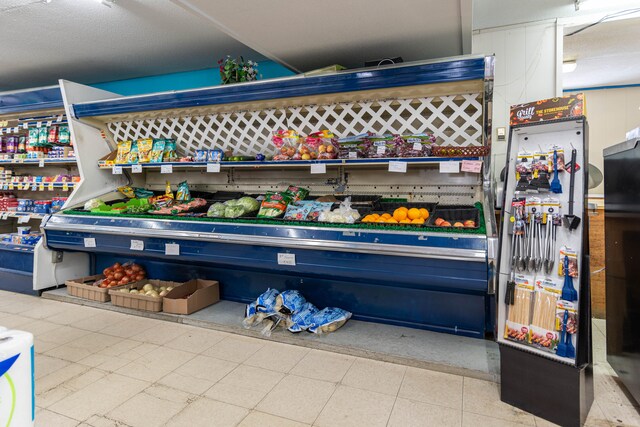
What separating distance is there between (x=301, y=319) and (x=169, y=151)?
221 cm

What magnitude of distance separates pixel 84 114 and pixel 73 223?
1165 mm

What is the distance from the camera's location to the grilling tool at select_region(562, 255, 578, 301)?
183cm

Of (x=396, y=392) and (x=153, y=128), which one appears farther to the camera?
(x=153, y=128)

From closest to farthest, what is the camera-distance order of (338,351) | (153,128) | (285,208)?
(338,351) < (285,208) < (153,128)

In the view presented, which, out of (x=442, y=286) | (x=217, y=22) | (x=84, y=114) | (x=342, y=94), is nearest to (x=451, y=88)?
(x=342, y=94)

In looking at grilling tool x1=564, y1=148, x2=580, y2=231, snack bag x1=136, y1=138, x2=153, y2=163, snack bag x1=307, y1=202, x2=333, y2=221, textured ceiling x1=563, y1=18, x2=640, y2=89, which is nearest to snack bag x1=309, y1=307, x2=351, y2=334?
snack bag x1=307, y1=202, x2=333, y2=221

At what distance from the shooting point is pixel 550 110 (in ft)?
6.44

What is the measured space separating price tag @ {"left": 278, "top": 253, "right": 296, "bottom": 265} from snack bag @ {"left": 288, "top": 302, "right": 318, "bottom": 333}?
45cm

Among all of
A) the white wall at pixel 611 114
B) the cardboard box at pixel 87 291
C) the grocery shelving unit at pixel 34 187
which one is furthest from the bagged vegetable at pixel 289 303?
the white wall at pixel 611 114

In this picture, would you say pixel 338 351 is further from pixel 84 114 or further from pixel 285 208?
pixel 84 114

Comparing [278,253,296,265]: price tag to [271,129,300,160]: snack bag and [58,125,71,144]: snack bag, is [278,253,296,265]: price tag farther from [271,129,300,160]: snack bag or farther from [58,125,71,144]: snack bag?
[58,125,71,144]: snack bag

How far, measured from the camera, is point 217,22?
246cm

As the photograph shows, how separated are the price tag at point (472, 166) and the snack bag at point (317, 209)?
1054mm

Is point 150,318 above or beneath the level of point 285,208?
beneath
